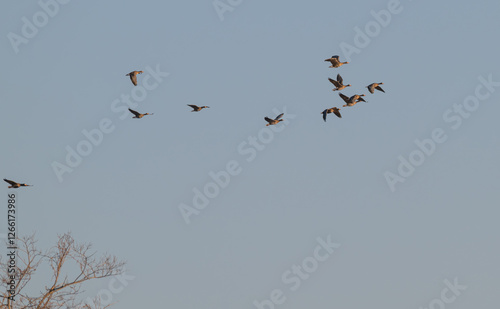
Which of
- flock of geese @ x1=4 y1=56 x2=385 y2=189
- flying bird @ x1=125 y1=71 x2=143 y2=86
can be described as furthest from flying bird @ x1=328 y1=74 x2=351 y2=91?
flying bird @ x1=125 y1=71 x2=143 y2=86

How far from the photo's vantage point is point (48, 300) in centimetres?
3681

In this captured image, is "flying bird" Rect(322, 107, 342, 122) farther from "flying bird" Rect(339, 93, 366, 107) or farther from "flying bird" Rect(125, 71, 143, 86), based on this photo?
"flying bird" Rect(125, 71, 143, 86)

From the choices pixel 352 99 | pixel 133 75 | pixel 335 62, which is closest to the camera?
pixel 133 75

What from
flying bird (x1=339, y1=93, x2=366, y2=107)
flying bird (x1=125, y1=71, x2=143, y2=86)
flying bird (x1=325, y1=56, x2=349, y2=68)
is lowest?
flying bird (x1=339, y1=93, x2=366, y2=107)

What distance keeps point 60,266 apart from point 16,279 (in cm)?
162

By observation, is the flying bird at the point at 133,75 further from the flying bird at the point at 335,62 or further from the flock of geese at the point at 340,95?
the flying bird at the point at 335,62

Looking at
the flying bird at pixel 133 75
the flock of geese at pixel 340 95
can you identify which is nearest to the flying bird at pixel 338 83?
the flock of geese at pixel 340 95

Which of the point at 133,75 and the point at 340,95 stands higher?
the point at 133,75

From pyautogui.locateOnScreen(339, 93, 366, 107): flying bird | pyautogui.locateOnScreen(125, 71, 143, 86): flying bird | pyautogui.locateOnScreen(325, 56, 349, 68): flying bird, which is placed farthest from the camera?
pyautogui.locateOnScreen(339, 93, 366, 107): flying bird

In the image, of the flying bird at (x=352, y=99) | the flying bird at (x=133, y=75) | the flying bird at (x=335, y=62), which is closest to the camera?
the flying bird at (x=133, y=75)

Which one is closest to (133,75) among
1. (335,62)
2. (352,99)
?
(335,62)

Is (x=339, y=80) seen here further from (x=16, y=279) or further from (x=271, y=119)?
(x=16, y=279)

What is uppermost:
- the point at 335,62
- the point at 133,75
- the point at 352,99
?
the point at 133,75

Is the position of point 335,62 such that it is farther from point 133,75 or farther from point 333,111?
point 133,75
